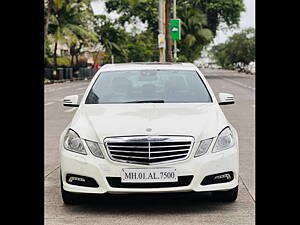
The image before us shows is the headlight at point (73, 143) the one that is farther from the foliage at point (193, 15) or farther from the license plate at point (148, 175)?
the foliage at point (193, 15)

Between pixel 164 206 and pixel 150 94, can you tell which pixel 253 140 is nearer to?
pixel 150 94

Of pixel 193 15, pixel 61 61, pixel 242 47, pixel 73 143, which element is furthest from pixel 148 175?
pixel 242 47

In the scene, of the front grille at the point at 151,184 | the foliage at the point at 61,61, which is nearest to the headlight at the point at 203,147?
the front grille at the point at 151,184

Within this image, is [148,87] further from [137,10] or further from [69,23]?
[137,10]

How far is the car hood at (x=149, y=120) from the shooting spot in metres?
6.29

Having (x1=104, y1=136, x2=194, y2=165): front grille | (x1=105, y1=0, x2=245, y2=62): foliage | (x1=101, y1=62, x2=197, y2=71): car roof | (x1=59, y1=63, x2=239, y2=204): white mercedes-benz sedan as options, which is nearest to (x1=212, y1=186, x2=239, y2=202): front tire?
(x1=59, y1=63, x2=239, y2=204): white mercedes-benz sedan

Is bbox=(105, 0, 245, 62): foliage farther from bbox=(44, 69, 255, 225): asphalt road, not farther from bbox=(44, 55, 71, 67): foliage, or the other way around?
bbox=(44, 69, 255, 225): asphalt road

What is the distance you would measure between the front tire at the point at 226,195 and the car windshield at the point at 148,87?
4.16ft

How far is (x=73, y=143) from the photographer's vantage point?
640cm

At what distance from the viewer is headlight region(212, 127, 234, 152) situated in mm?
6316

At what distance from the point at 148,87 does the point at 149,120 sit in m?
1.23
